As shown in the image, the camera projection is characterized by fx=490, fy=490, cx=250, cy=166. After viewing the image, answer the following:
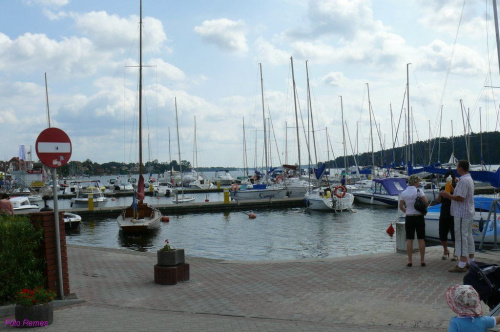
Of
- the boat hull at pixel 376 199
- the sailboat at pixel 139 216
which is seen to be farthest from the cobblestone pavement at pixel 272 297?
the boat hull at pixel 376 199

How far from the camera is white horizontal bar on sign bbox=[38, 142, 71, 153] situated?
7766 millimetres

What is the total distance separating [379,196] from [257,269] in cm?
3203

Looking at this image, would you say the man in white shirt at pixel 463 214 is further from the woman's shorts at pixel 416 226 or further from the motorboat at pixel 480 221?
the motorboat at pixel 480 221

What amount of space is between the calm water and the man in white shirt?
9.53 m

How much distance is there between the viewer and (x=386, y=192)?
40719 millimetres

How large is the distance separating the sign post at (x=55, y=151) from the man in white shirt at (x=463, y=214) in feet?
22.5

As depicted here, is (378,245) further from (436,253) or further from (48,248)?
(48,248)

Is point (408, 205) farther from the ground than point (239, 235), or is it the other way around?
point (408, 205)

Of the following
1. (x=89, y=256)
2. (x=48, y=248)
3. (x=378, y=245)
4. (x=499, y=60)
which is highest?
(x=499, y=60)

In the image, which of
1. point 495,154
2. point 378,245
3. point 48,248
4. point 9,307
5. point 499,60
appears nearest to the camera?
point 9,307

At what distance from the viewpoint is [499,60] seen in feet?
53.6

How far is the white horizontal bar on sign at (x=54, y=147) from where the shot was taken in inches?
306

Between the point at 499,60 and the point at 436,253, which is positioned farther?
the point at 499,60

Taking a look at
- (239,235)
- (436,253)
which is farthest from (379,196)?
(436,253)
